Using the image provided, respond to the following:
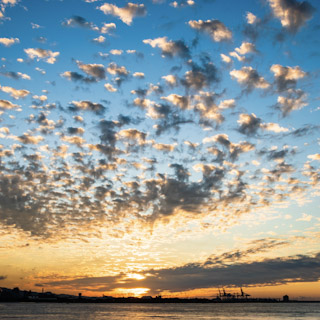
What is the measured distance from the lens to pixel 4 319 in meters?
117

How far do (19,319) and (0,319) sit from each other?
20.3ft

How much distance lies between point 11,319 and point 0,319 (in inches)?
158

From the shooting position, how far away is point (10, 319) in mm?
114625

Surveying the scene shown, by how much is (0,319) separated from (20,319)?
6.53 meters

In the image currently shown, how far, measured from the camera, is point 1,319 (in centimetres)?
11556

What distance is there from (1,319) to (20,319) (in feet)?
20.6

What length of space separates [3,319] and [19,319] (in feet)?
18.1

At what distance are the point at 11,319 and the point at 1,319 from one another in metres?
4.08

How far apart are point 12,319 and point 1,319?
14.3ft

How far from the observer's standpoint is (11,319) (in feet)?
376

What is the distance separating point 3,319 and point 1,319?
107 cm

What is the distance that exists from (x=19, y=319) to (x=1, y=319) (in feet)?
19.5

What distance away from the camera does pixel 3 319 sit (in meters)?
116

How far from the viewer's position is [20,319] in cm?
11706
